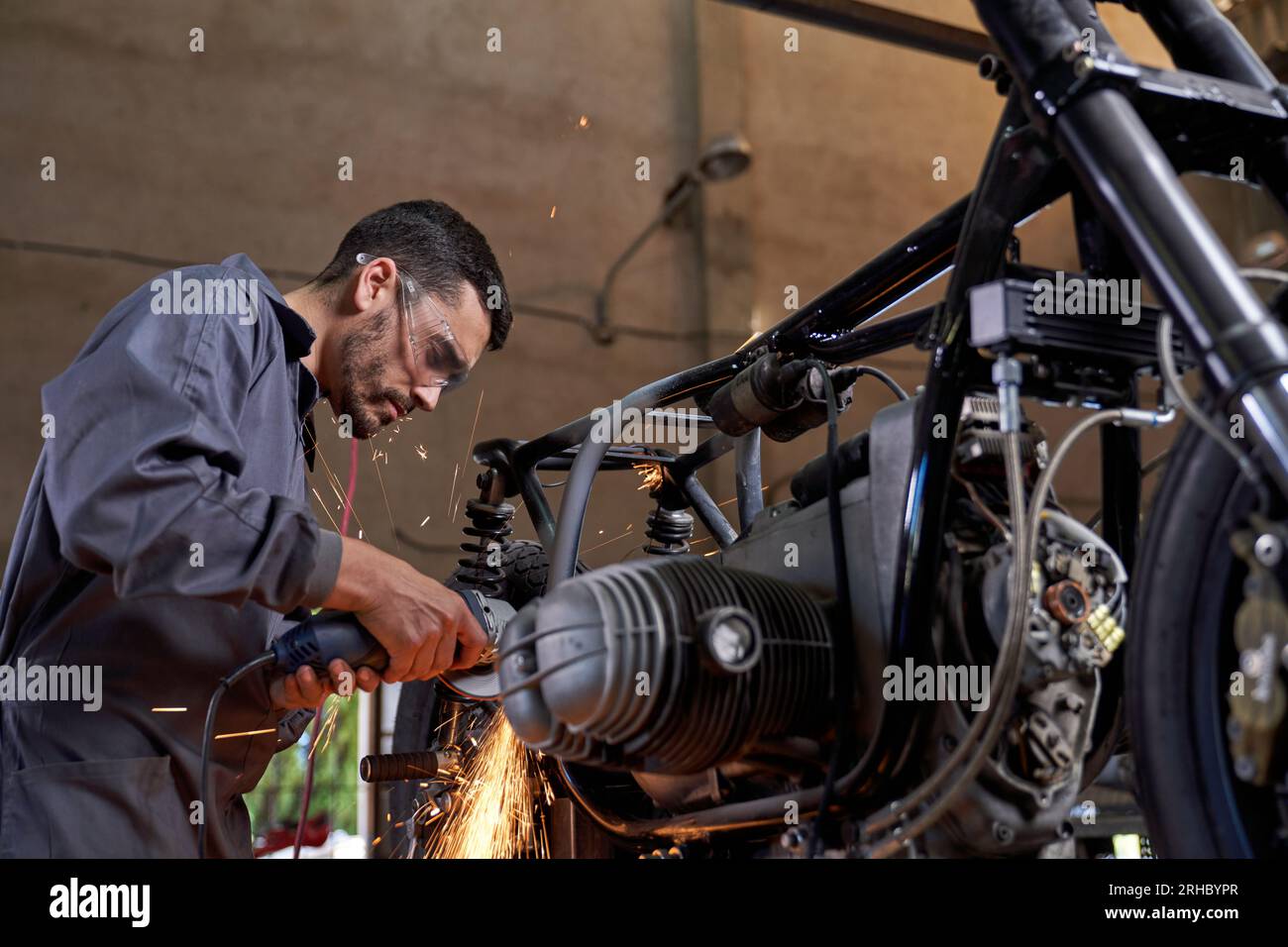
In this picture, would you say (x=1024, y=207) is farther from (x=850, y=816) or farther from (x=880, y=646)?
(x=850, y=816)

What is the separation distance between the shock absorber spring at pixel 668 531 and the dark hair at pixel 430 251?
50 cm

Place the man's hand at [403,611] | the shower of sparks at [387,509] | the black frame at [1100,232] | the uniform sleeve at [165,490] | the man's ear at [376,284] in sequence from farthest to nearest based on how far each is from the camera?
the shower of sparks at [387,509] → the man's ear at [376,284] → the man's hand at [403,611] → the uniform sleeve at [165,490] → the black frame at [1100,232]

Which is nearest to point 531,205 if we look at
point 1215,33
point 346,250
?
point 346,250

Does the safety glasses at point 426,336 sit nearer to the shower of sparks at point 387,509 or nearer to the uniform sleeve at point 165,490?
the uniform sleeve at point 165,490

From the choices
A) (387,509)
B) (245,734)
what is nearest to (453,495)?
(387,509)

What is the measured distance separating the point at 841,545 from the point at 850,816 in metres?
0.29

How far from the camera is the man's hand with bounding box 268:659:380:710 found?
164cm

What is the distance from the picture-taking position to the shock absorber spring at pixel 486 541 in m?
2.33

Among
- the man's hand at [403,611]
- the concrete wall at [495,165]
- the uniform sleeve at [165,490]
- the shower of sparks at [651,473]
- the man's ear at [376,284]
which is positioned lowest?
the man's hand at [403,611]

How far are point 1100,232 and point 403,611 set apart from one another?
100 cm

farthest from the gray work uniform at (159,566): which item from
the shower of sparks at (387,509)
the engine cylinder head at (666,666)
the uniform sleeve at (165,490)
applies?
the shower of sparks at (387,509)

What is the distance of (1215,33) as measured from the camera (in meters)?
1.23

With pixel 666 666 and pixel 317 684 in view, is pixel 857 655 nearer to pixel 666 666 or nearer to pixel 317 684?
pixel 666 666

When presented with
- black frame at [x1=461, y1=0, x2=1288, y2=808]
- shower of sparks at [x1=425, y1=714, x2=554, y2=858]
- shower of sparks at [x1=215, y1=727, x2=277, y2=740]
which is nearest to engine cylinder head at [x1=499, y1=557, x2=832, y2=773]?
black frame at [x1=461, y1=0, x2=1288, y2=808]
